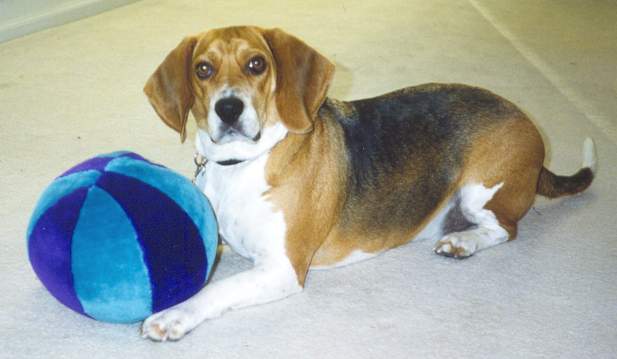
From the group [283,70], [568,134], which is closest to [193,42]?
[283,70]

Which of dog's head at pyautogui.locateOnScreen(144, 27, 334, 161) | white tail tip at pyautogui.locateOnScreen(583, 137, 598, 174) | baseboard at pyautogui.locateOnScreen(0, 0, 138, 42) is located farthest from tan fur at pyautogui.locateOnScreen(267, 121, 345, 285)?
baseboard at pyautogui.locateOnScreen(0, 0, 138, 42)

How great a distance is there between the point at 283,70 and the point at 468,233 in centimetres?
131

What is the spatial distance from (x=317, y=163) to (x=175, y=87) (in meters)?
0.71

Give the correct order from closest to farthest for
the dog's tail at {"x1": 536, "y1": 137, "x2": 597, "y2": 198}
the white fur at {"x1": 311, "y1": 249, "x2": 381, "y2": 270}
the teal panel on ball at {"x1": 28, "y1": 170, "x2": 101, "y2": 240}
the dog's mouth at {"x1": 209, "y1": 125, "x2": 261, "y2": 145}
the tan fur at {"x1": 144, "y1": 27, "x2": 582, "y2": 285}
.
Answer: the teal panel on ball at {"x1": 28, "y1": 170, "x2": 101, "y2": 240}
the dog's mouth at {"x1": 209, "y1": 125, "x2": 261, "y2": 145}
the tan fur at {"x1": 144, "y1": 27, "x2": 582, "y2": 285}
the white fur at {"x1": 311, "y1": 249, "x2": 381, "y2": 270}
the dog's tail at {"x1": 536, "y1": 137, "x2": 597, "y2": 198}

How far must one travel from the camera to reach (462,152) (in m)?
3.62

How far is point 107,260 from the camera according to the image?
2.73 metres

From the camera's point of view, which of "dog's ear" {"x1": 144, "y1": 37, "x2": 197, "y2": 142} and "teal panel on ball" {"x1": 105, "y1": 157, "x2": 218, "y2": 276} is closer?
"teal panel on ball" {"x1": 105, "y1": 157, "x2": 218, "y2": 276}

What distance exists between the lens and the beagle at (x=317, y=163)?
3059 millimetres

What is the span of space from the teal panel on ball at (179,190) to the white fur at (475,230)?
121 cm

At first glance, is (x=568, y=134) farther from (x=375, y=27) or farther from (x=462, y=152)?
(x=375, y=27)

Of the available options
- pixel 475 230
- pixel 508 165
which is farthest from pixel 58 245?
pixel 508 165

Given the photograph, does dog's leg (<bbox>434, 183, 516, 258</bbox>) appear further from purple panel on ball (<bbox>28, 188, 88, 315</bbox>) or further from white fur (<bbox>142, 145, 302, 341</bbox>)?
purple panel on ball (<bbox>28, 188, 88, 315</bbox>)

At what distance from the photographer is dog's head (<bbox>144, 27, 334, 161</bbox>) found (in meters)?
3.01

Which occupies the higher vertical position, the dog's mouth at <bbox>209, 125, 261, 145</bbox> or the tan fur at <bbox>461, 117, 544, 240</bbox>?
the dog's mouth at <bbox>209, 125, 261, 145</bbox>
